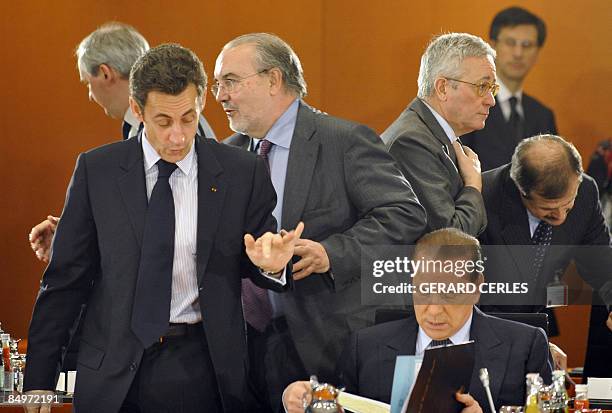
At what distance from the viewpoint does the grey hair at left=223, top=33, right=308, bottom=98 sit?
307cm

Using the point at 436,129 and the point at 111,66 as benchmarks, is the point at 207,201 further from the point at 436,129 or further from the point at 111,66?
the point at 111,66

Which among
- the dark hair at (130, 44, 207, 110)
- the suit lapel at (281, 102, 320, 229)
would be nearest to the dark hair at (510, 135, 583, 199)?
the suit lapel at (281, 102, 320, 229)

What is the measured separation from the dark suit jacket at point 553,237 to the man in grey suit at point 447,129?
9 centimetres

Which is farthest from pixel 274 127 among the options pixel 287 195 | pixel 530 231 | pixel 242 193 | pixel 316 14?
pixel 316 14

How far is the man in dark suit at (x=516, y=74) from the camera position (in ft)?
15.8

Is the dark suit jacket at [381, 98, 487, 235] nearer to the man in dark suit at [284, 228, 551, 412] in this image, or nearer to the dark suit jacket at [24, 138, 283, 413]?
the man in dark suit at [284, 228, 551, 412]

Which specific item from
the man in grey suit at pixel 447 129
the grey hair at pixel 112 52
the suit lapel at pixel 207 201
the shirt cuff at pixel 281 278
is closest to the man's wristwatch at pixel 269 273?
the shirt cuff at pixel 281 278

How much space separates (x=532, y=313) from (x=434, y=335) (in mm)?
358

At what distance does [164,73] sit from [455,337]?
2.91ft

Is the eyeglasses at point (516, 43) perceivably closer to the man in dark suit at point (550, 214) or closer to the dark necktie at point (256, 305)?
the man in dark suit at point (550, 214)

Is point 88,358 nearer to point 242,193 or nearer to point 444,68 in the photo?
point 242,193

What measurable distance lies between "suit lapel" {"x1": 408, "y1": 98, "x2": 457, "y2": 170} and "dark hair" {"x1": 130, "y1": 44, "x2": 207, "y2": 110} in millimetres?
885

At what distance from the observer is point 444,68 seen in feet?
10.5

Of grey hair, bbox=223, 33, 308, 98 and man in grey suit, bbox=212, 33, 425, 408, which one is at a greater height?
grey hair, bbox=223, 33, 308, 98
